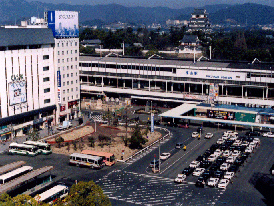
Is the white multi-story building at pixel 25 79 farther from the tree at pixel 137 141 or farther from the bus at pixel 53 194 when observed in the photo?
the bus at pixel 53 194

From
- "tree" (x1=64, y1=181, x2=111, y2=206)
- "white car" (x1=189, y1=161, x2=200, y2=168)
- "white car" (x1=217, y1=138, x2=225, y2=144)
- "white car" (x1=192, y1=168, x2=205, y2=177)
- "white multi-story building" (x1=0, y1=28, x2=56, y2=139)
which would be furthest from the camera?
"white multi-story building" (x1=0, y1=28, x2=56, y2=139)

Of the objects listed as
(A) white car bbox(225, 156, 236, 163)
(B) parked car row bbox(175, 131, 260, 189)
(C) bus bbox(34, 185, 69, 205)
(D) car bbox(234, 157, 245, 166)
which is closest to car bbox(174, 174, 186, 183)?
(B) parked car row bbox(175, 131, 260, 189)

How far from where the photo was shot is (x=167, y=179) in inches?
1464

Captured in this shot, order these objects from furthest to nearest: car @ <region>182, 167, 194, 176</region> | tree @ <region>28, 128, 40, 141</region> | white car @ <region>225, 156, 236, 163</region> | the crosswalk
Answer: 1. tree @ <region>28, 128, 40, 141</region>
2. white car @ <region>225, 156, 236, 163</region>
3. car @ <region>182, 167, 194, 176</region>
4. the crosswalk

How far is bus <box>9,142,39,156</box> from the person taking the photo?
44.3m

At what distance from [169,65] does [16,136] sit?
29.9 m

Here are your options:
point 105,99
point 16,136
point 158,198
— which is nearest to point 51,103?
point 16,136

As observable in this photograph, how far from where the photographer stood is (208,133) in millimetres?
52312

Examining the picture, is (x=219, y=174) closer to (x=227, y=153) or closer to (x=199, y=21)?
(x=227, y=153)

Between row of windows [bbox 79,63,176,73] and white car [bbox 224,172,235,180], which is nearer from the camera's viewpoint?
white car [bbox 224,172,235,180]

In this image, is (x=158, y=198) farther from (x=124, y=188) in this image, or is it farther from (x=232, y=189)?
(x=232, y=189)

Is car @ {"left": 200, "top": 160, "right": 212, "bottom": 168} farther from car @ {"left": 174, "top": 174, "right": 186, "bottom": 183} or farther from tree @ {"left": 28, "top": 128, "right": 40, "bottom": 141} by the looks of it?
tree @ {"left": 28, "top": 128, "right": 40, "bottom": 141}

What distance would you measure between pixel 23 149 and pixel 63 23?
23.0m

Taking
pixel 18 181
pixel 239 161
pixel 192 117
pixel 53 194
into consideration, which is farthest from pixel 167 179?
pixel 192 117
